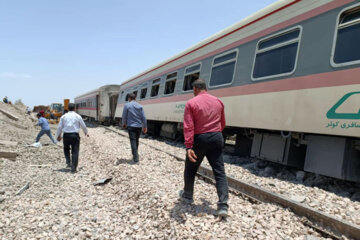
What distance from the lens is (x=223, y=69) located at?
784cm

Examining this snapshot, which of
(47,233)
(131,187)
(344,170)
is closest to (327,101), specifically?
(344,170)

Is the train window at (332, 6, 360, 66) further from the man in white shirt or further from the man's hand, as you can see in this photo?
the man in white shirt

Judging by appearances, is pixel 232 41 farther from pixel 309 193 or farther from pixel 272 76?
pixel 309 193

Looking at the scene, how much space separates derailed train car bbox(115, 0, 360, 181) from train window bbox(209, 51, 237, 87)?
3 centimetres

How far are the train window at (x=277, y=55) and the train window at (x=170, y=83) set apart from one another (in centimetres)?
502

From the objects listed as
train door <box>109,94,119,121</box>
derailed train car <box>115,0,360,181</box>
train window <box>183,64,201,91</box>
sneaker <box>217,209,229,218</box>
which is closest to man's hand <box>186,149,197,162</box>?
sneaker <box>217,209,229,218</box>

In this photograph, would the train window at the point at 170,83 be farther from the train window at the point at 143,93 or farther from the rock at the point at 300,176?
the rock at the point at 300,176

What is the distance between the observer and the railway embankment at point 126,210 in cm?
327

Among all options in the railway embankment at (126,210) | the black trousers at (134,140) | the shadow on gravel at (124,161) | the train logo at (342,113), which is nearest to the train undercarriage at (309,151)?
the train logo at (342,113)

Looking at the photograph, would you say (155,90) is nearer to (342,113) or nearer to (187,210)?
(342,113)

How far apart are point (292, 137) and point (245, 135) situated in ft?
6.66

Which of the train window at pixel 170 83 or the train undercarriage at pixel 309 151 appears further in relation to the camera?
the train window at pixel 170 83

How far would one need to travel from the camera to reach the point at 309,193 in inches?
178

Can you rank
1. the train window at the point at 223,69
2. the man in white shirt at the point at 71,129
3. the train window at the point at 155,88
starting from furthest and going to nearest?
the train window at the point at 155,88 < the train window at the point at 223,69 < the man in white shirt at the point at 71,129
